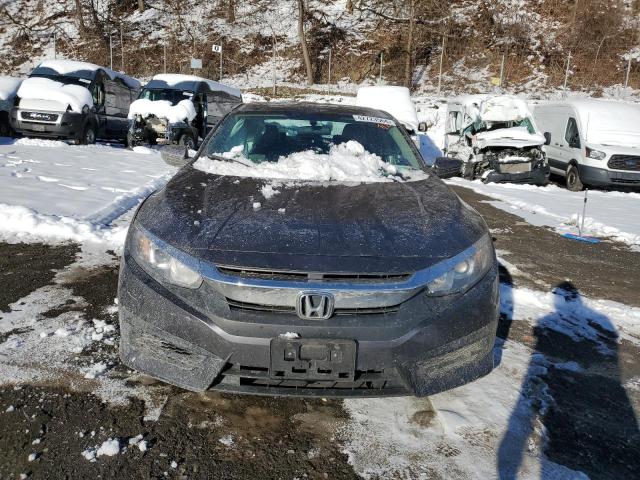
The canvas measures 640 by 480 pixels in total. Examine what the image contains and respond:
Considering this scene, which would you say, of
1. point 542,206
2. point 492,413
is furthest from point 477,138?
point 492,413

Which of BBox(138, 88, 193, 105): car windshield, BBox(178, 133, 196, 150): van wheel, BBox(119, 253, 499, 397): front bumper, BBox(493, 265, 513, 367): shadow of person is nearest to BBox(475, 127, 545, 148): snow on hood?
BBox(178, 133, 196, 150): van wheel

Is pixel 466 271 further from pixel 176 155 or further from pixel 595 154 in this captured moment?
pixel 595 154

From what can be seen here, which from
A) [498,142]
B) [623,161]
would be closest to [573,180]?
[623,161]

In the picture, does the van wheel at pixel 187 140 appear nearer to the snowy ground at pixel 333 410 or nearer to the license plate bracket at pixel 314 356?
the snowy ground at pixel 333 410

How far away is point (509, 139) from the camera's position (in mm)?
12320

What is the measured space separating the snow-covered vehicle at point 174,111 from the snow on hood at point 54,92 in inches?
54.4

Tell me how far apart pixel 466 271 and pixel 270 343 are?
3.23ft

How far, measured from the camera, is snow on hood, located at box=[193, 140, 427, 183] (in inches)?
134

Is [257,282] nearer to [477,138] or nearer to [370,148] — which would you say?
[370,148]

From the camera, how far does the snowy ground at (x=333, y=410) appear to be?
222 centimetres

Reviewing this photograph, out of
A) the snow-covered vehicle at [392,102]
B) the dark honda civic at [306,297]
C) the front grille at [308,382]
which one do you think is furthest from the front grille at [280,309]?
the snow-covered vehicle at [392,102]

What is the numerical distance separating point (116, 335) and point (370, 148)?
84.9 inches

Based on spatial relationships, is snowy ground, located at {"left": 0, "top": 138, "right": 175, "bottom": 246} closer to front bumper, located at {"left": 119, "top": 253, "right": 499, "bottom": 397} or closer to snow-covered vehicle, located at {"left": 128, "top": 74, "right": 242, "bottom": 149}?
snow-covered vehicle, located at {"left": 128, "top": 74, "right": 242, "bottom": 149}

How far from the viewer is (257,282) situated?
2.21m
